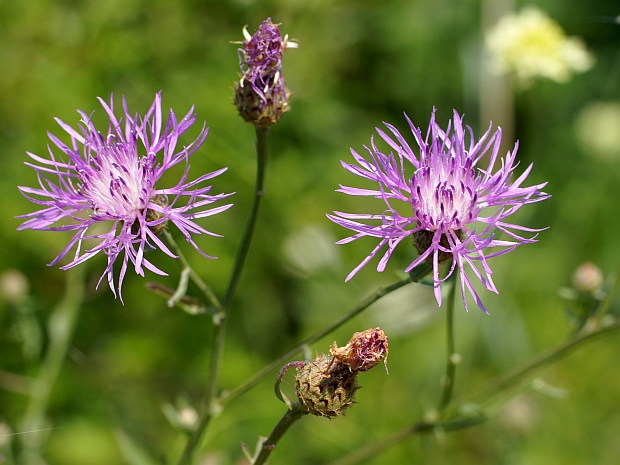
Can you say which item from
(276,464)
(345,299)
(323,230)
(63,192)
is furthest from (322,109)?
(63,192)

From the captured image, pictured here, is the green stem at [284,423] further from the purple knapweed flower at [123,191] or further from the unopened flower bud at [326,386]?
the purple knapweed flower at [123,191]

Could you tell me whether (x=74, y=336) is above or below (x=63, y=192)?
below

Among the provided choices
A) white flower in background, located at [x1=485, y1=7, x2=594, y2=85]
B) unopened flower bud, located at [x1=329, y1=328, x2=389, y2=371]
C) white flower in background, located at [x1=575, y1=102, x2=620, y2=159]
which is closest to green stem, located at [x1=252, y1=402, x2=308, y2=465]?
unopened flower bud, located at [x1=329, y1=328, x2=389, y2=371]

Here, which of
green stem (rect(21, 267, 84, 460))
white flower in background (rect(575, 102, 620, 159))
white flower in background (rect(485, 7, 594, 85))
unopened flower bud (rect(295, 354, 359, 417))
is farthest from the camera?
white flower in background (rect(575, 102, 620, 159))

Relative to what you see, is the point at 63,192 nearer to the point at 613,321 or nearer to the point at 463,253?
the point at 463,253

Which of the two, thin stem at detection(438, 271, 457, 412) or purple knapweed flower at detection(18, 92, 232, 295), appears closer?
purple knapweed flower at detection(18, 92, 232, 295)

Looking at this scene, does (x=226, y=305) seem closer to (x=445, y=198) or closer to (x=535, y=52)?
(x=445, y=198)

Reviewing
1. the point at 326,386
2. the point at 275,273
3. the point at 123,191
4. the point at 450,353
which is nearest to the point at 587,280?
the point at 450,353

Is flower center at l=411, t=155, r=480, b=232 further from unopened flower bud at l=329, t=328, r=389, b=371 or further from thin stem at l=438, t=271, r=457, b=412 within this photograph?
unopened flower bud at l=329, t=328, r=389, b=371
